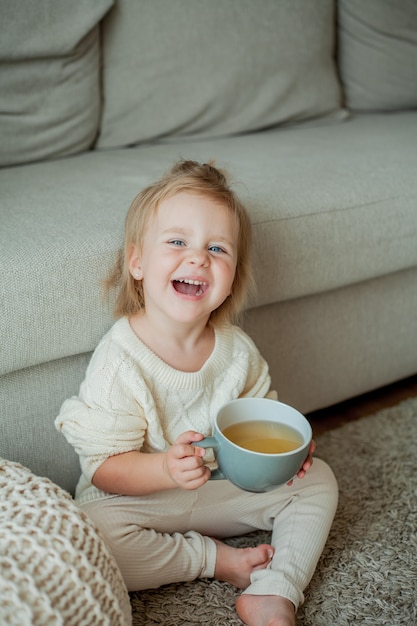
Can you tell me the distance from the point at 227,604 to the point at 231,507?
0.50 feet

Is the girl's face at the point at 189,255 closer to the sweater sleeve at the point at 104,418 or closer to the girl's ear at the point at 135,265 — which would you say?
the girl's ear at the point at 135,265

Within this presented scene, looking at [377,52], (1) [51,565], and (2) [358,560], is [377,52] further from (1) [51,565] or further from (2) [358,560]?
(1) [51,565]

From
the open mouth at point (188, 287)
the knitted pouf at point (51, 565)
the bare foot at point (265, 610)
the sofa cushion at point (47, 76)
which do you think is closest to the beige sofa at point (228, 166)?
the sofa cushion at point (47, 76)

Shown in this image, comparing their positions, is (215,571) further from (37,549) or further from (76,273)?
(76,273)

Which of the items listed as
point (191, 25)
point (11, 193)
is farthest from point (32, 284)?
point (191, 25)

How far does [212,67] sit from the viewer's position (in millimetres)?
1734

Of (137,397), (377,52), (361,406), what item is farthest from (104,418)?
(377,52)

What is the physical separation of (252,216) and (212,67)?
711 millimetres

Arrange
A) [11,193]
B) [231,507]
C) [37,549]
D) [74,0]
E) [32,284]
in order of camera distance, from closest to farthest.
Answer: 1. [37,549]
2. [32,284]
3. [231,507]
4. [11,193]
5. [74,0]

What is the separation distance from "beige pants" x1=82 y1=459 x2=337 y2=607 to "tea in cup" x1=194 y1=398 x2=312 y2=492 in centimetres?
19

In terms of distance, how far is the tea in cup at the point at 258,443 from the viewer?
0.84 metres

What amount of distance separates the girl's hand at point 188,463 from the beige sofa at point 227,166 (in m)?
0.26

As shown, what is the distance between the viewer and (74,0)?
148 cm

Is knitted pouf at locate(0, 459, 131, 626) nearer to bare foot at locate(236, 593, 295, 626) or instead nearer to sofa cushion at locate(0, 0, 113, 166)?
bare foot at locate(236, 593, 295, 626)
